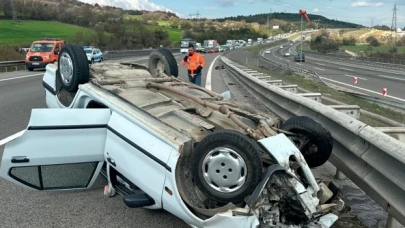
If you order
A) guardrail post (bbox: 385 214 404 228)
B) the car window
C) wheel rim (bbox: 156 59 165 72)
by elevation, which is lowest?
guardrail post (bbox: 385 214 404 228)

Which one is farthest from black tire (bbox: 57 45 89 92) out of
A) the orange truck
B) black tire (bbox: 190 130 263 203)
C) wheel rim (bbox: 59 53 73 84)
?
the orange truck

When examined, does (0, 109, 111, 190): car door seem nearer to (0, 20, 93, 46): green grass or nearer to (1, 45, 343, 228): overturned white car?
(1, 45, 343, 228): overturned white car

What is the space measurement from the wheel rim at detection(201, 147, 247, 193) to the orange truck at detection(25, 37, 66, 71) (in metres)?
20.5

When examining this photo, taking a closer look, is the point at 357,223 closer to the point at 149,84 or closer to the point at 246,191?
the point at 246,191

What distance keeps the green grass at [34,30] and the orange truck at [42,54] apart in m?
28.5

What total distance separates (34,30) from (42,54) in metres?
41.3

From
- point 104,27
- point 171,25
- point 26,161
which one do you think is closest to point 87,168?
point 26,161

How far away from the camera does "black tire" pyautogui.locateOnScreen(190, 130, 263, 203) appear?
2.86 meters

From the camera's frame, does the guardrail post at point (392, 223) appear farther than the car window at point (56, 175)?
No

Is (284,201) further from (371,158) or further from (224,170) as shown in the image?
(371,158)

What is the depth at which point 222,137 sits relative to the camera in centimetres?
296

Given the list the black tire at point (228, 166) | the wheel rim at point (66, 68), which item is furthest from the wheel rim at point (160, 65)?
the black tire at point (228, 166)

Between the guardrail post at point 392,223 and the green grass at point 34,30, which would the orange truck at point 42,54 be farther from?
the green grass at point 34,30

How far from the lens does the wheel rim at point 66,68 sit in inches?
197
